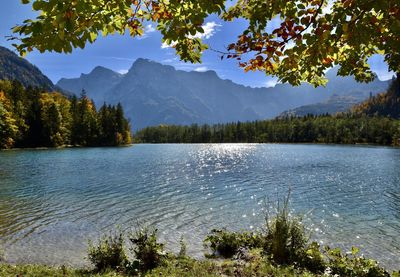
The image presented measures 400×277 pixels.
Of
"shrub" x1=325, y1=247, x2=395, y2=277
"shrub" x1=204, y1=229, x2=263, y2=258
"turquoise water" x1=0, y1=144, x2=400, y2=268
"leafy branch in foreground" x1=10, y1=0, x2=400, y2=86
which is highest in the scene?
"leafy branch in foreground" x1=10, y1=0, x2=400, y2=86

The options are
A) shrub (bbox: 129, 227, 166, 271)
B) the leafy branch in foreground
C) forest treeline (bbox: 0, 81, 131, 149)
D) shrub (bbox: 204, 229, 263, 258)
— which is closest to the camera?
the leafy branch in foreground

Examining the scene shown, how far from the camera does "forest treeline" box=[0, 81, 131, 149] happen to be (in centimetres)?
10462

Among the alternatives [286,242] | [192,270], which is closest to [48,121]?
[192,270]

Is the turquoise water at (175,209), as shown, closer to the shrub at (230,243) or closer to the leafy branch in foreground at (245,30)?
the shrub at (230,243)

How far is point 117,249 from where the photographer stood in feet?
43.4

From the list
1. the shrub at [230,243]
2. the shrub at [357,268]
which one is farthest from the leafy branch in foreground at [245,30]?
the shrub at [230,243]

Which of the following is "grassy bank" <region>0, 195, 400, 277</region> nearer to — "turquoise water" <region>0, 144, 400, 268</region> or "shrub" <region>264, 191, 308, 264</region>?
"shrub" <region>264, 191, 308, 264</region>

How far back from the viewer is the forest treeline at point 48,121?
104625 millimetres

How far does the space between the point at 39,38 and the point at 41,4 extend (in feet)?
2.17

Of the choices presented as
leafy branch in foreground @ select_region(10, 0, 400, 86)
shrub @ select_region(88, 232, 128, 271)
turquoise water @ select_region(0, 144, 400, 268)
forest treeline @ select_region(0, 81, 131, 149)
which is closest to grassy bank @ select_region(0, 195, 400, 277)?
shrub @ select_region(88, 232, 128, 271)

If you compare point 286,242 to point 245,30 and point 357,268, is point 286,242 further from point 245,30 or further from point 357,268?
point 245,30

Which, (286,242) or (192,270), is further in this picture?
(286,242)

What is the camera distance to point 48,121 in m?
116

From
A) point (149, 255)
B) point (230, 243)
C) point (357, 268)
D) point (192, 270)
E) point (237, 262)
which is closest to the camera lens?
point (357, 268)
